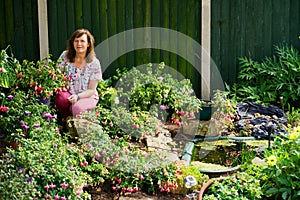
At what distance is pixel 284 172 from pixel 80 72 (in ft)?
8.22

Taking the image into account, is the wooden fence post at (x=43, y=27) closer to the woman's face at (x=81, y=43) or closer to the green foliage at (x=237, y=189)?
the woman's face at (x=81, y=43)

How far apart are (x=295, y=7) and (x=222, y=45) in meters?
1.11

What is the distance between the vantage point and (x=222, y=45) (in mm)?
7422

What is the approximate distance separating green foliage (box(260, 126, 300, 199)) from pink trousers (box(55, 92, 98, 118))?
1977 mm

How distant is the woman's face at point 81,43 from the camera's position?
5.76 metres

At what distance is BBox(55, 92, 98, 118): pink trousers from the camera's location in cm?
549

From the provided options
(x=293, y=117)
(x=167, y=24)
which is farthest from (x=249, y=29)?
(x=293, y=117)

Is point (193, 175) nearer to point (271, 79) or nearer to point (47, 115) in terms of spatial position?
point (47, 115)

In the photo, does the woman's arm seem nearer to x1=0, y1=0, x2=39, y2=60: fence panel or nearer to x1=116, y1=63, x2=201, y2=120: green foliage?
x1=116, y1=63, x2=201, y2=120: green foliage

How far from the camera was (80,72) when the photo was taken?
5848 millimetres

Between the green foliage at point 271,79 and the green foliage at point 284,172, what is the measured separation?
2591 millimetres

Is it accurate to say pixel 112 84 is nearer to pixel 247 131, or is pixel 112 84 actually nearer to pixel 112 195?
pixel 247 131

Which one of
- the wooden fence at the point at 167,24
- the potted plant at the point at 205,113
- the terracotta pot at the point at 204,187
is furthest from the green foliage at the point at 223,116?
the terracotta pot at the point at 204,187

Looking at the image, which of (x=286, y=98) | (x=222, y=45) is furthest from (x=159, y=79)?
(x=286, y=98)
